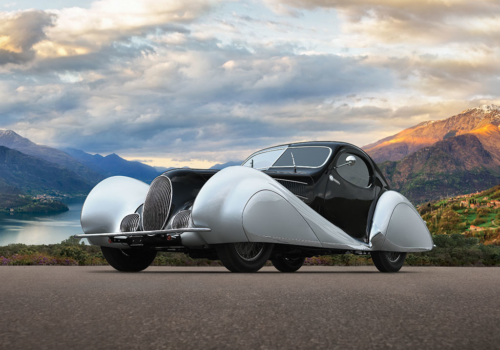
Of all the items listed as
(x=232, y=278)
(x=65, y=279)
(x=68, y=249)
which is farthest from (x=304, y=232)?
(x=68, y=249)

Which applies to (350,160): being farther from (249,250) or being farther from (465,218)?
(465,218)

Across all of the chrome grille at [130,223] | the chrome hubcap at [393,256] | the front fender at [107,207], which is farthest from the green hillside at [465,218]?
the chrome grille at [130,223]

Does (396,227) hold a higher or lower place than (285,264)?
higher

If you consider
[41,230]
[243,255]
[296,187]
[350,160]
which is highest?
[350,160]

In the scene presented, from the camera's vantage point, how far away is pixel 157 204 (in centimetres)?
836

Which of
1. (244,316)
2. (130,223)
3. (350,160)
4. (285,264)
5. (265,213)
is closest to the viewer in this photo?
(244,316)

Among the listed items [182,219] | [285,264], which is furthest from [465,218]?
[182,219]

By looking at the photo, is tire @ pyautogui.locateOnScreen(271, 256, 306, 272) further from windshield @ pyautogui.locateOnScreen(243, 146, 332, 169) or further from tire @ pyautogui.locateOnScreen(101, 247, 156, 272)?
tire @ pyautogui.locateOnScreen(101, 247, 156, 272)

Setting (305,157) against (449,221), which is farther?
(449,221)

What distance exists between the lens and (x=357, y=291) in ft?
19.1

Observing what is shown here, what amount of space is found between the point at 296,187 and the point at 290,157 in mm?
1262

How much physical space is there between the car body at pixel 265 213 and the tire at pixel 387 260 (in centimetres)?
2

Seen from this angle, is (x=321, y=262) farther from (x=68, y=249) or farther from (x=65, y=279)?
(x=65, y=279)

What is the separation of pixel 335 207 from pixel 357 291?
12.1 ft
